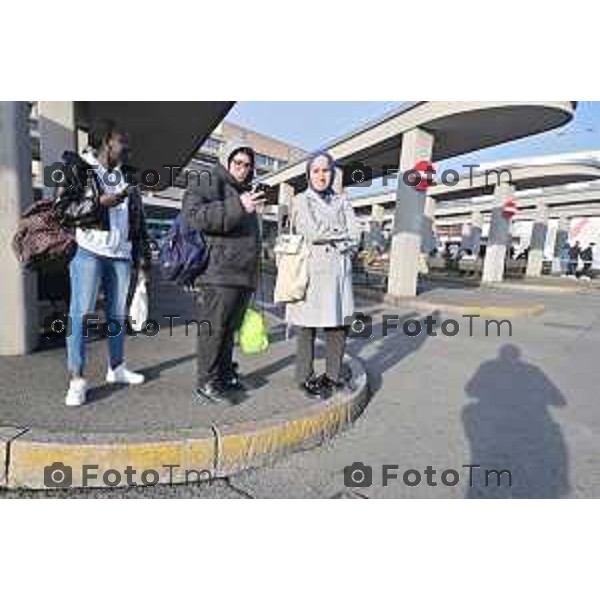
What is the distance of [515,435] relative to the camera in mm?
3658

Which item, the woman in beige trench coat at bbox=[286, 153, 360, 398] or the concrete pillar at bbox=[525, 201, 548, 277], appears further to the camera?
the concrete pillar at bbox=[525, 201, 548, 277]

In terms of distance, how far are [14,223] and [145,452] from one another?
2.40 m

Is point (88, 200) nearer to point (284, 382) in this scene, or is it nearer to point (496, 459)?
point (284, 382)

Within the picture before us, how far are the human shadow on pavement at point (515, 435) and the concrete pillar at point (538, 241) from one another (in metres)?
18.9

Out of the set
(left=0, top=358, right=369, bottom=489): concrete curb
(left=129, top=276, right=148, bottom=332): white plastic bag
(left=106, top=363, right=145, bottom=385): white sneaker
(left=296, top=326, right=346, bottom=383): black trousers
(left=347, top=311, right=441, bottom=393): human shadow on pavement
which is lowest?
(left=347, top=311, right=441, bottom=393): human shadow on pavement

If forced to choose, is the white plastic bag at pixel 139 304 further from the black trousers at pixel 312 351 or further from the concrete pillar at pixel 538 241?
the concrete pillar at pixel 538 241

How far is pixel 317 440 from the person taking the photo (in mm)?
3299

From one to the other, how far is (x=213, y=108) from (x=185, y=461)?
6999 mm

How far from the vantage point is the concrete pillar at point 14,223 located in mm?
3799

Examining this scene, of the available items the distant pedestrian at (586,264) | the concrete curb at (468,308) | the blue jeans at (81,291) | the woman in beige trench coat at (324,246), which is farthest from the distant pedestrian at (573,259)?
the blue jeans at (81,291)

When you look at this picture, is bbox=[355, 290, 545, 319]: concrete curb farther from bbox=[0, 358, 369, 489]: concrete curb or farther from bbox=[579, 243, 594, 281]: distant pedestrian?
bbox=[579, 243, 594, 281]: distant pedestrian

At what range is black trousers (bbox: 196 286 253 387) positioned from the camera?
3.15m

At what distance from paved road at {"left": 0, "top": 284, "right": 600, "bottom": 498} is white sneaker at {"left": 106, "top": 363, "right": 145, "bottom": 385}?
43.8 inches

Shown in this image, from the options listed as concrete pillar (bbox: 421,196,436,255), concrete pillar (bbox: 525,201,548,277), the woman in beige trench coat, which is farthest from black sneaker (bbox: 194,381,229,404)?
concrete pillar (bbox: 525,201,548,277)
